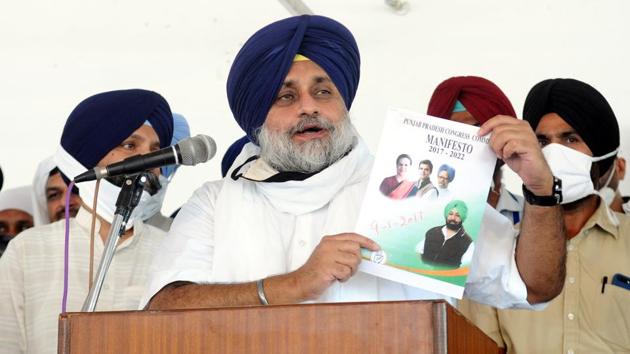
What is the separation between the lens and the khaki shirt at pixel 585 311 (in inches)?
131

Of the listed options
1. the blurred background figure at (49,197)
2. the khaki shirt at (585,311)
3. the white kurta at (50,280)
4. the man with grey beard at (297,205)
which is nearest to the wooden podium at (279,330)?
the man with grey beard at (297,205)

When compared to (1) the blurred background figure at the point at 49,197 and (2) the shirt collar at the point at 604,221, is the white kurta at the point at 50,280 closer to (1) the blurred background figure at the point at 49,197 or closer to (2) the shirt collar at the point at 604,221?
(1) the blurred background figure at the point at 49,197

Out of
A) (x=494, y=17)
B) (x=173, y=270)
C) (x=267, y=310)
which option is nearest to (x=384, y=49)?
(x=494, y=17)

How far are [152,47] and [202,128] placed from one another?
51 cm

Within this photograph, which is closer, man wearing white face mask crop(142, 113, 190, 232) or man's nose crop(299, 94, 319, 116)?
man's nose crop(299, 94, 319, 116)

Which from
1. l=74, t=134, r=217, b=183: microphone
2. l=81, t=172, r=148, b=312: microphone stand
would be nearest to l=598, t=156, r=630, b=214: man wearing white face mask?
l=74, t=134, r=217, b=183: microphone

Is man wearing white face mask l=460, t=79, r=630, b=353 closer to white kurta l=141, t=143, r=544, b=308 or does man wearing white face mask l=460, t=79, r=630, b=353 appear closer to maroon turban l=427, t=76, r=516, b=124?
maroon turban l=427, t=76, r=516, b=124

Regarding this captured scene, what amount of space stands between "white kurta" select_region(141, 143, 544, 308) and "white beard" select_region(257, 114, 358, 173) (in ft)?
0.12

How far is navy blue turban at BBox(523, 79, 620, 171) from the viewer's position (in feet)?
12.1

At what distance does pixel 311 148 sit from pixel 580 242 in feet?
4.17

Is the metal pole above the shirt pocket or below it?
above

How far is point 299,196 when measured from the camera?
8.73ft

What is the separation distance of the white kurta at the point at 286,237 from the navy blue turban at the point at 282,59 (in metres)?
0.21

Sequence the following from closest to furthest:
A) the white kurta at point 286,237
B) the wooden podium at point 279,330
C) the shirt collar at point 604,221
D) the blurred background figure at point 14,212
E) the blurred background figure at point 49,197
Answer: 1. the wooden podium at point 279,330
2. the white kurta at point 286,237
3. the shirt collar at point 604,221
4. the blurred background figure at point 49,197
5. the blurred background figure at point 14,212
